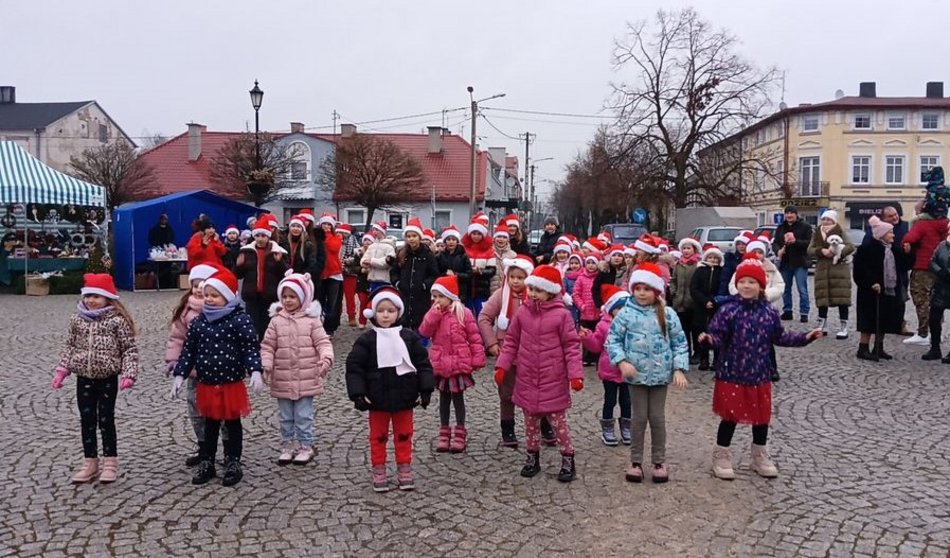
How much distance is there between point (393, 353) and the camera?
5.14m

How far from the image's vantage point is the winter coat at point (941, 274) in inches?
365

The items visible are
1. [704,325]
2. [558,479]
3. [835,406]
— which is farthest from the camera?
[704,325]

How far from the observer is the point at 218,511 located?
483cm

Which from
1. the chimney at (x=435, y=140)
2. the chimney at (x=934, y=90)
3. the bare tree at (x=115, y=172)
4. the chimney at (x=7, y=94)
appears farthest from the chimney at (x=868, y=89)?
the chimney at (x=7, y=94)

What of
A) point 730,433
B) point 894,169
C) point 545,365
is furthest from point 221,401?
point 894,169

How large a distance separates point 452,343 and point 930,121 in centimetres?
6235

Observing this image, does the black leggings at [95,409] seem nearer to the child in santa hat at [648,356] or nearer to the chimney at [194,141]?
the child in santa hat at [648,356]

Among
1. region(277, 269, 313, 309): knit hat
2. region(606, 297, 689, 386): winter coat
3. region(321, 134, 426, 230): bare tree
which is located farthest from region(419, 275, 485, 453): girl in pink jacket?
region(321, 134, 426, 230): bare tree

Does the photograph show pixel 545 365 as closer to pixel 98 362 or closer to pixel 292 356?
pixel 292 356

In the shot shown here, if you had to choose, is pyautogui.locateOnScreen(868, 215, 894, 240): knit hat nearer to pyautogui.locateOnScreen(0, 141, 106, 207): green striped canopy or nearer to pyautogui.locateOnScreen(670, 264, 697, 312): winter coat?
pyautogui.locateOnScreen(670, 264, 697, 312): winter coat

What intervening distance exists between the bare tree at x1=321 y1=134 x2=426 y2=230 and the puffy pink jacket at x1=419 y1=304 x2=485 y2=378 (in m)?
32.4

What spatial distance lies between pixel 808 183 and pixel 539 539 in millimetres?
59568

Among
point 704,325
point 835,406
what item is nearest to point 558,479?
point 835,406

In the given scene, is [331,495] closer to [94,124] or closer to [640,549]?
[640,549]
